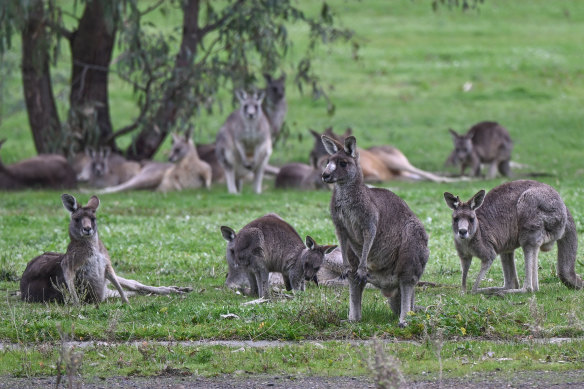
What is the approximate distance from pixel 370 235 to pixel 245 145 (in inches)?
406

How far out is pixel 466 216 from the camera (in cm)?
815

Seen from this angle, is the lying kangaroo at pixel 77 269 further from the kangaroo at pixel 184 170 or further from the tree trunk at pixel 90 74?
the tree trunk at pixel 90 74

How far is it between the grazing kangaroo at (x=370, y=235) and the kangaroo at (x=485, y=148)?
10920mm

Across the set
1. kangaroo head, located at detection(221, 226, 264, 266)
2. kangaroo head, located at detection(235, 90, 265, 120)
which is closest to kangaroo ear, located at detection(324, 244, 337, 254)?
kangaroo head, located at detection(221, 226, 264, 266)

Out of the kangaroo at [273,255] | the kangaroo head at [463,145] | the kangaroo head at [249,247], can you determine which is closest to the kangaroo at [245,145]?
the kangaroo head at [463,145]

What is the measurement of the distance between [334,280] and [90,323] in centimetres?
275

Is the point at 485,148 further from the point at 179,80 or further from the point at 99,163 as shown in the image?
the point at 99,163

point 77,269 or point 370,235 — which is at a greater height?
point 370,235

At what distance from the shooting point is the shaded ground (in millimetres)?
5699

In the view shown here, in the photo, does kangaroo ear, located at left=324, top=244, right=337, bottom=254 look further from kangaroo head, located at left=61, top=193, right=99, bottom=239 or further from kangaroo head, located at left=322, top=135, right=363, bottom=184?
kangaroo head, located at left=61, top=193, right=99, bottom=239

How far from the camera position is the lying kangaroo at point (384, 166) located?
18.1 meters

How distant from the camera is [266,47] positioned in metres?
18.2

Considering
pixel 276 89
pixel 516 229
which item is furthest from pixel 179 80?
pixel 516 229

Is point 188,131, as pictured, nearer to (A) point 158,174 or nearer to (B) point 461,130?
(A) point 158,174
